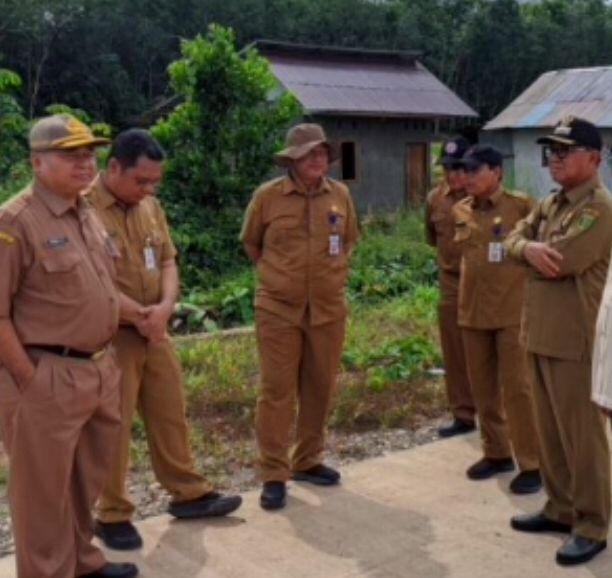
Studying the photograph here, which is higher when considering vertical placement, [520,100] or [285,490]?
[520,100]

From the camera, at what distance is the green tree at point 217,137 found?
43.0ft

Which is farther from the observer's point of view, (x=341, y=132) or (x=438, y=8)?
(x=438, y=8)

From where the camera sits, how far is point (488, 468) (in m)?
5.10

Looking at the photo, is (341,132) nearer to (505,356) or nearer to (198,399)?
(198,399)

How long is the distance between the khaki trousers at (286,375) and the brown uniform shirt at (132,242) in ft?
2.58

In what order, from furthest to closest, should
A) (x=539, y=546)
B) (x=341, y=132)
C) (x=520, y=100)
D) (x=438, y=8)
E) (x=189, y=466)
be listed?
(x=438, y=8), (x=520, y=100), (x=341, y=132), (x=189, y=466), (x=539, y=546)

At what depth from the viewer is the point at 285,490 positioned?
189 inches

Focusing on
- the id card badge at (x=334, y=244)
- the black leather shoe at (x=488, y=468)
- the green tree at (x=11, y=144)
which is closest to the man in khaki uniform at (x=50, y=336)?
the id card badge at (x=334, y=244)

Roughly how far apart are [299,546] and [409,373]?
3.12 m

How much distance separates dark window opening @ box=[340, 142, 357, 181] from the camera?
20.4 metres

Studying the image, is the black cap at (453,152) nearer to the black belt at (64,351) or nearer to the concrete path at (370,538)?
the concrete path at (370,538)

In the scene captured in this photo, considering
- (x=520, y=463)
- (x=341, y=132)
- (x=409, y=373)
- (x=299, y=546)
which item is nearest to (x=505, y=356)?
(x=520, y=463)

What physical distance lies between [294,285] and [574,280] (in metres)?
1.46

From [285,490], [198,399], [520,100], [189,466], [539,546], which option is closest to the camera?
[539,546]
